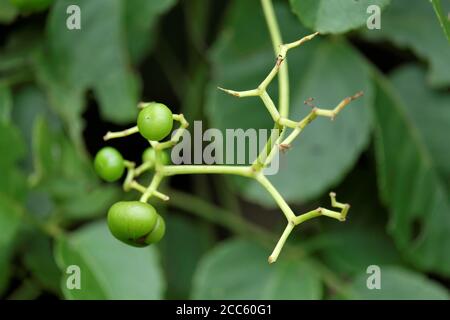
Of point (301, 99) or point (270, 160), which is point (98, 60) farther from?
point (270, 160)

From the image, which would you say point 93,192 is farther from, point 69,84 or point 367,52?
point 367,52

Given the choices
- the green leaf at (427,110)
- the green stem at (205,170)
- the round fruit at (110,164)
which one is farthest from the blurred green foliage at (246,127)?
the green stem at (205,170)

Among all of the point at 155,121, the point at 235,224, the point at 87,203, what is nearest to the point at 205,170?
the point at 155,121

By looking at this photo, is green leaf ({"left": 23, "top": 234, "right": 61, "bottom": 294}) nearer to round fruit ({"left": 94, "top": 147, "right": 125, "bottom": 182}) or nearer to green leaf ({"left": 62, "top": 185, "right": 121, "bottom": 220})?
green leaf ({"left": 62, "top": 185, "right": 121, "bottom": 220})

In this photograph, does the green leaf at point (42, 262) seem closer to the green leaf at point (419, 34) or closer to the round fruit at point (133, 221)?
the round fruit at point (133, 221)

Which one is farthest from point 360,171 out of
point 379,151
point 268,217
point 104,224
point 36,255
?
point 36,255
